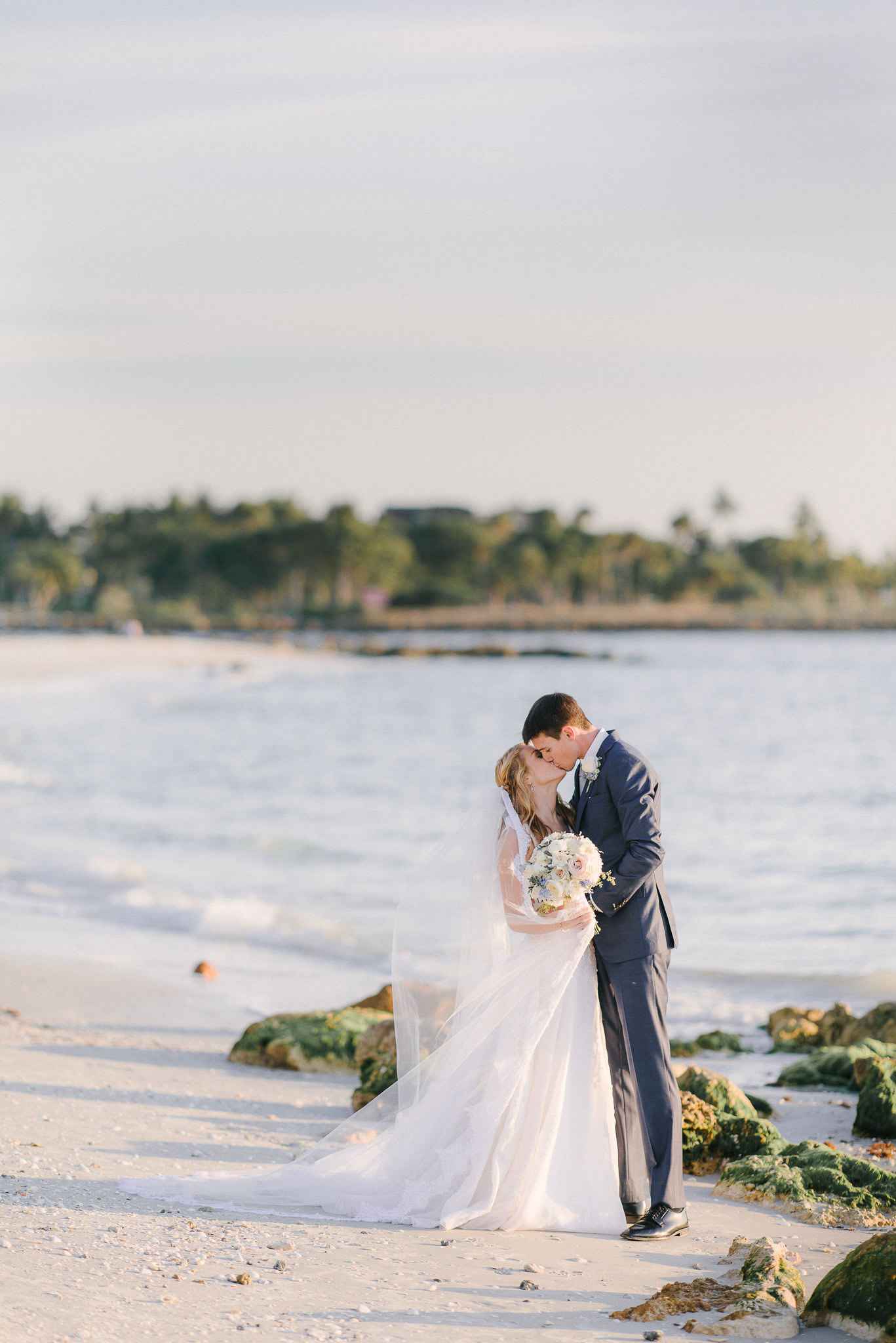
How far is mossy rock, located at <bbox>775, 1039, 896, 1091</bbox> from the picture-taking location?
292 inches

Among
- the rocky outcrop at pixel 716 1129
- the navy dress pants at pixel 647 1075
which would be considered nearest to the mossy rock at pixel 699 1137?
the rocky outcrop at pixel 716 1129

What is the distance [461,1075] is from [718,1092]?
1.76 m

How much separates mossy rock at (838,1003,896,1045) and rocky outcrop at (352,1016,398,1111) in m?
3.24

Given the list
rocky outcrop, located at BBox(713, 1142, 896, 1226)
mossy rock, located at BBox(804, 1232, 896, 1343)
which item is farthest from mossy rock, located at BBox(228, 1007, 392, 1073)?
mossy rock, located at BBox(804, 1232, 896, 1343)

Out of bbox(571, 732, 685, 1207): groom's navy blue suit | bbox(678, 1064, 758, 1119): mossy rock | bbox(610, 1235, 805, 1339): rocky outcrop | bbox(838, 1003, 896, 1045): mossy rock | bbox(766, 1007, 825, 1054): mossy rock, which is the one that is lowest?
bbox(766, 1007, 825, 1054): mossy rock

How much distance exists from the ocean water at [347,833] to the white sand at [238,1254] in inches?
128

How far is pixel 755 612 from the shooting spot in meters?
146

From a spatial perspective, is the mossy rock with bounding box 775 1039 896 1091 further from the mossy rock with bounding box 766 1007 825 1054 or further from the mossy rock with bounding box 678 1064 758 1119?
the mossy rock with bounding box 678 1064 758 1119

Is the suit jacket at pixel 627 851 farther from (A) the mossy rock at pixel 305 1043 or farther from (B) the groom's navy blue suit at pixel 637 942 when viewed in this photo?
(A) the mossy rock at pixel 305 1043

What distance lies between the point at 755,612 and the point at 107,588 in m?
67.7

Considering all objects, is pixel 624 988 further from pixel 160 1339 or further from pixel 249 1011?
pixel 249 1011

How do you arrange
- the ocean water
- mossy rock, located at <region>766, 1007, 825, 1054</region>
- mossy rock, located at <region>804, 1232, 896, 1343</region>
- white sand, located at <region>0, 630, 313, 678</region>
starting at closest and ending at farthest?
mossy rock, located at <region>804, 1232, 896, 1343</region> → mossy rock, located at <region>766, 1007, 825, 1054</region> → the ocean water → white sand, located at <region>0, 630, 313, 678</region>

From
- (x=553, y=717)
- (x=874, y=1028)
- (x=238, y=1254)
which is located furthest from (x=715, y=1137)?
(x=874, y=1028)

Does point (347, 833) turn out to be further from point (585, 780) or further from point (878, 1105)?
point (585, 780)
